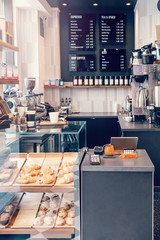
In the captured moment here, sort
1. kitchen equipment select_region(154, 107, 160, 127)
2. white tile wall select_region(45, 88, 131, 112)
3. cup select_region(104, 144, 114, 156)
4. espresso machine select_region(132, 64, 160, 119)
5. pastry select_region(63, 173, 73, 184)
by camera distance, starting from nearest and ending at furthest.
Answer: pastry select_region(63, 173, 73, 184) → cup select_region(104, 144, 114, 156) → kitchen equipment select_region(154, 107, 160, 127) → espresso machine select_region(132, 64, 160, 119) → white tile wall select_region(45, 88, 131, 112)

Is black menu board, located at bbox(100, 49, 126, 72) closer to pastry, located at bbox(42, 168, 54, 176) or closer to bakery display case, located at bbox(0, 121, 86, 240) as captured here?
bakery display case, located at bbox(0, 121, 86, 240)

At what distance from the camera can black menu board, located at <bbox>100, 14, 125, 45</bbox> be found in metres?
6.55

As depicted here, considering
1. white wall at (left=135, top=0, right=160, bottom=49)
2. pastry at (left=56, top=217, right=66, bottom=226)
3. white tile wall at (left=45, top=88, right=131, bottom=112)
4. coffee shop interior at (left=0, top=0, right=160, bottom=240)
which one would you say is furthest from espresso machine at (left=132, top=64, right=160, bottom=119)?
pastry at (left=56, top=217, right=66, bottom=226)

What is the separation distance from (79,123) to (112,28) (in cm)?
463

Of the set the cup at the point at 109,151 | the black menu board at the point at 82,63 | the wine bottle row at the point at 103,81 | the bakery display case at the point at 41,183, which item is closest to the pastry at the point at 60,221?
the bakery display case at the point at 41,183

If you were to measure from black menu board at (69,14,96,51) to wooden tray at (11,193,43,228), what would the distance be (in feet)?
16.1

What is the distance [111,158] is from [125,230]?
534 millimetres

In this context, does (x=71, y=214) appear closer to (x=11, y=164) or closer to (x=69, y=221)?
(x=69, y=221)

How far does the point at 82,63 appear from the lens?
21.9 ft

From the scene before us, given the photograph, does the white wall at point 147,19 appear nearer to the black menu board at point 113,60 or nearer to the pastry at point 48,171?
the black menu board at point 113,60

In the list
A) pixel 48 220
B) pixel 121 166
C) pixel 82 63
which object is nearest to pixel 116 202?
pixel 121 166

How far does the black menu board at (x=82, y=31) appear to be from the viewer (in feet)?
21.6

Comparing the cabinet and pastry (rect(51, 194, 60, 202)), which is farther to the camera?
the cabinet

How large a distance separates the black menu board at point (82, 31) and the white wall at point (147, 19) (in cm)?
117
